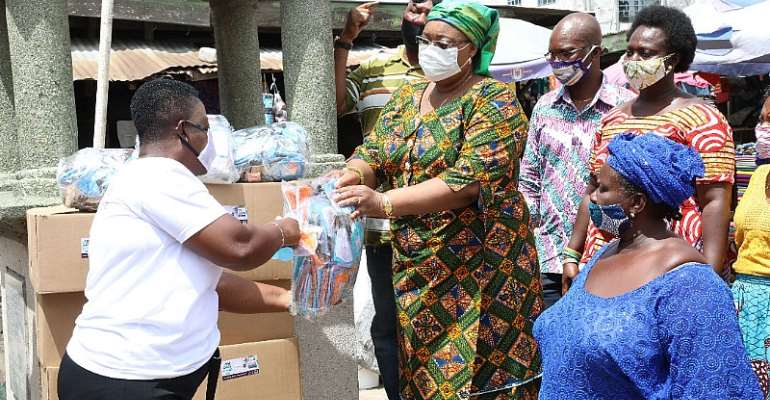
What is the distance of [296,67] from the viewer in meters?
4.00

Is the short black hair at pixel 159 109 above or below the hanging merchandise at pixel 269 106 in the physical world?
above

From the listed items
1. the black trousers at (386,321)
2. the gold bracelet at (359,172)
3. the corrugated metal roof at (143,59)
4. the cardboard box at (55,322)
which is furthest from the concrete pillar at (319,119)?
the corrugated metal roof at (143,59)

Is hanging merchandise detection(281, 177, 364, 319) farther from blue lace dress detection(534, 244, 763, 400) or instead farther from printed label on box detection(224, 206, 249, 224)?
blue lace dress detection(534, 244, 763, 400)

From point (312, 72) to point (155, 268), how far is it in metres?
1.87

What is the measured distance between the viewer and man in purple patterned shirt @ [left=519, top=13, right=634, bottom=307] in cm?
381

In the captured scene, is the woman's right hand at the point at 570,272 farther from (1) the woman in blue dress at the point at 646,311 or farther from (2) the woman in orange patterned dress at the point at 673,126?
(1) the woman in blue dress at the point at 646,311

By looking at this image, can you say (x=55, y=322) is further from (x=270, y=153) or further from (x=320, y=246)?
(x=320, y=246)

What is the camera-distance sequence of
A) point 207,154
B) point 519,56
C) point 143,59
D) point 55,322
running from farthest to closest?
point 519,56 → point 143,59 → point 55,322 → point 207,154

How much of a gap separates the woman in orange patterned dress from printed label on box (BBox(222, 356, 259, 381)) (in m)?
1.40

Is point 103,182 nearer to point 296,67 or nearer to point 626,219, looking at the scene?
point 296,67

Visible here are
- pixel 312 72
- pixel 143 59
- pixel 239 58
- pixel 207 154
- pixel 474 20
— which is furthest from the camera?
pixel 143 59

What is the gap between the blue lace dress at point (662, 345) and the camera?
6.37ft

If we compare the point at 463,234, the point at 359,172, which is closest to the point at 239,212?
the point at 359,172

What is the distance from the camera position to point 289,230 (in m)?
2.67
